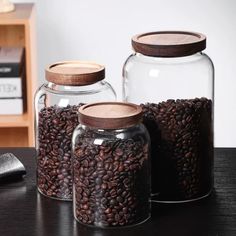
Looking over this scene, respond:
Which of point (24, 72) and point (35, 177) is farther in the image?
point (24, 72)

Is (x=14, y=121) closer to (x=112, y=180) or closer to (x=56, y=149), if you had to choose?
(x=56, y=149)

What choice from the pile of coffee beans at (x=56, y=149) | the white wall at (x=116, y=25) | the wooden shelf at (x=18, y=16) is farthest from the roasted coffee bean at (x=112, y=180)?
the white wall at (x=116, y=25)

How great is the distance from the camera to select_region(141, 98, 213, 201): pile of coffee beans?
1.51 metres

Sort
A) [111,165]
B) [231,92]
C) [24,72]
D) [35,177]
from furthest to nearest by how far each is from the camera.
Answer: [231,92], [24,72], [35,177], [111,165]

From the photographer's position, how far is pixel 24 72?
3.48 metres

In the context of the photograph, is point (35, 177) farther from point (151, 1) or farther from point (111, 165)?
point (151, 1)

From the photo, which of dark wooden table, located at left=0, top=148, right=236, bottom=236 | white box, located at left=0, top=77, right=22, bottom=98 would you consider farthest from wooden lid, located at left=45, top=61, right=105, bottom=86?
white box, located at left=0, top=77, right=22, bottom=98

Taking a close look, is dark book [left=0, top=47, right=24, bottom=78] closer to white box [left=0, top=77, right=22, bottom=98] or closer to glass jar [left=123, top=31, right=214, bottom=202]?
white box [left=0, top=77, right=22, bottom=98]

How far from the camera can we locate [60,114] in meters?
1.55

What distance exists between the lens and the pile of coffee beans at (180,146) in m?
1.51

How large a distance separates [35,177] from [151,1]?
2025 millimetres

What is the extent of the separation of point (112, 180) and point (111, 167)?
23 millimetres

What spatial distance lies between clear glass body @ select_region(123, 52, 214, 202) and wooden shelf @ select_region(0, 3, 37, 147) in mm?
1781

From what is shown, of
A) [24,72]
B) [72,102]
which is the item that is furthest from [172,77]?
[24,72]
